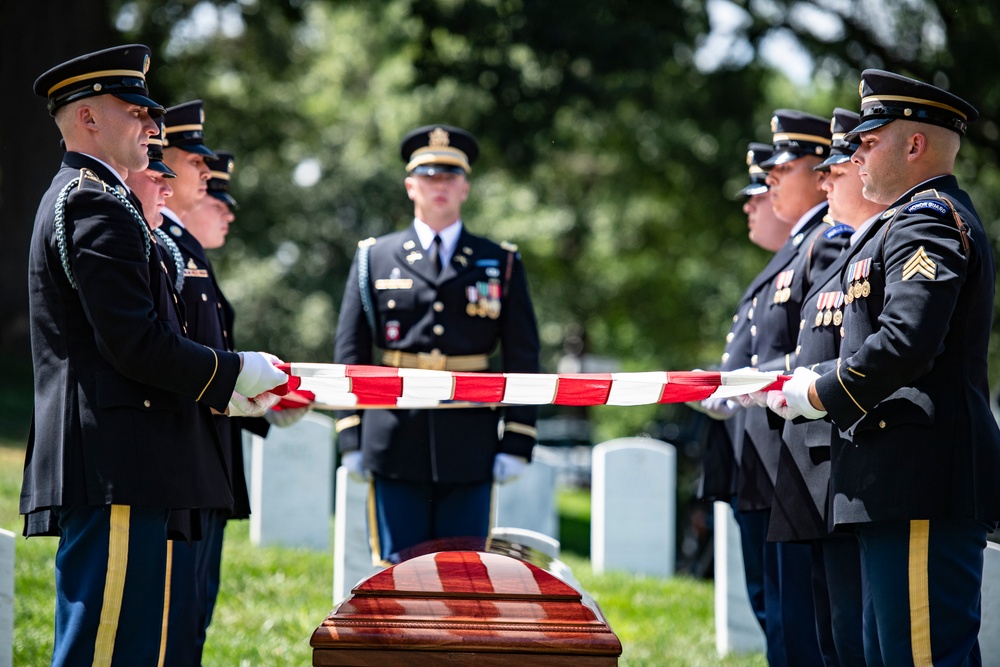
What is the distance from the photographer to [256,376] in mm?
3734

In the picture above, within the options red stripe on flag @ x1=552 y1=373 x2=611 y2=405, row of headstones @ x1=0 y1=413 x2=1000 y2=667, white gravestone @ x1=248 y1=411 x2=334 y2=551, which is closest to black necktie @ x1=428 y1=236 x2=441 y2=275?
red stripe on flag @ x1=552 y1=373 x2=611 y2=405

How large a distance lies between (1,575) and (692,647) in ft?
12.9

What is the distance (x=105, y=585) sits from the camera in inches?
134

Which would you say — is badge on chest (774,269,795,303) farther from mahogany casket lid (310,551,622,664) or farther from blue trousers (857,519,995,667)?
mahogany casket lid (310,551,622,664)

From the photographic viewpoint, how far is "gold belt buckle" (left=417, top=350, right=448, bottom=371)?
5.34m

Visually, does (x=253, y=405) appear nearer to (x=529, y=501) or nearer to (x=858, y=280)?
(x=858, y=280)

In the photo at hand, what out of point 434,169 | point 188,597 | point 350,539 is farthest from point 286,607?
point 434,169

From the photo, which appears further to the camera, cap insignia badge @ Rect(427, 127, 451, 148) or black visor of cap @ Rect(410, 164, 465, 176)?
cap insignia badge @ Rect(427, 127, 451, 148)

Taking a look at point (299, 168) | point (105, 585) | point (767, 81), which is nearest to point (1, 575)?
point (105, 585)

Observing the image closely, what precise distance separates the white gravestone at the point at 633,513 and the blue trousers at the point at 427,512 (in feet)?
13.4

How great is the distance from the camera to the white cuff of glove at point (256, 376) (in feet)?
12.2

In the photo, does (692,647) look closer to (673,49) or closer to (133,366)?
(133,366)

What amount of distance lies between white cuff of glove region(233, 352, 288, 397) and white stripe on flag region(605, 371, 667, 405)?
1313 millimetres

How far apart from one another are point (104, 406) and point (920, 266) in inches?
97.3
